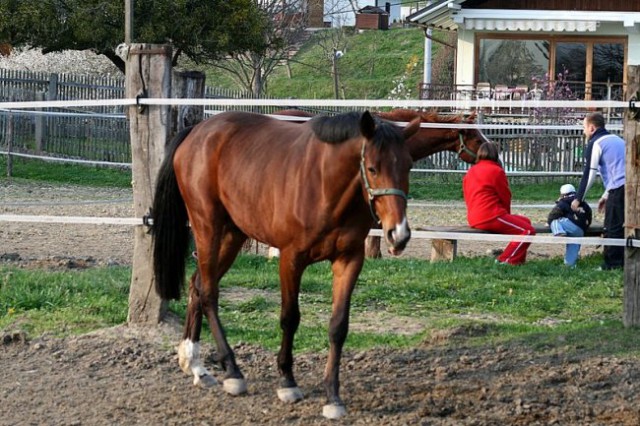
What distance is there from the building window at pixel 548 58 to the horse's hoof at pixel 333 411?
23.6m

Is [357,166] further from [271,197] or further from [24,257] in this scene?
[24,257]

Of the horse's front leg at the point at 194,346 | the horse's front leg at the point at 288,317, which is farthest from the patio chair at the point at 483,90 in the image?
the horse's front leg at the point at 288,317

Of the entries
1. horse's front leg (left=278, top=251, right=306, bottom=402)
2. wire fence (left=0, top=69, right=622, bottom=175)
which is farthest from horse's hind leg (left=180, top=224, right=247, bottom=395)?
wire fence (left=0, top=69, right=622, bottom=175)

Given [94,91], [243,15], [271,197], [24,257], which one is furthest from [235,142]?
[243,15]

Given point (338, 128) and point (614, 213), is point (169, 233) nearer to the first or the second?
point (338, 128)

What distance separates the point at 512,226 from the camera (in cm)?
1030

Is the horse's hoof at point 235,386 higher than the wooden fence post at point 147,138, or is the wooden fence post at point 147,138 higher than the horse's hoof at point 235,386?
the wooden fence post at point 147,138

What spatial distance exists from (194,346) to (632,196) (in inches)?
109

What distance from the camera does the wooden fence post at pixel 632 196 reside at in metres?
6.34

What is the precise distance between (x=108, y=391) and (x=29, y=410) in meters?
0.44

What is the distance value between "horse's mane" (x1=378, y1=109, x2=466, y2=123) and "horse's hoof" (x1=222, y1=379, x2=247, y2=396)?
4143mm

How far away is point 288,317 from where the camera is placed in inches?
211

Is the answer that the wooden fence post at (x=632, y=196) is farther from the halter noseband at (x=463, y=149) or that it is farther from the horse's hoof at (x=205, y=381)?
the halter noseband at (x=463, y=149)

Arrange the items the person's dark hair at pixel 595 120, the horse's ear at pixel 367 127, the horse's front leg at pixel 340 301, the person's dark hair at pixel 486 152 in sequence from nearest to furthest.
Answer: the horse's ear at pixel 367 127
the horse's front leg at pixel 340 301
the person's dark hair at pixel 486 152
the person's dark hair at pixel 595 120
